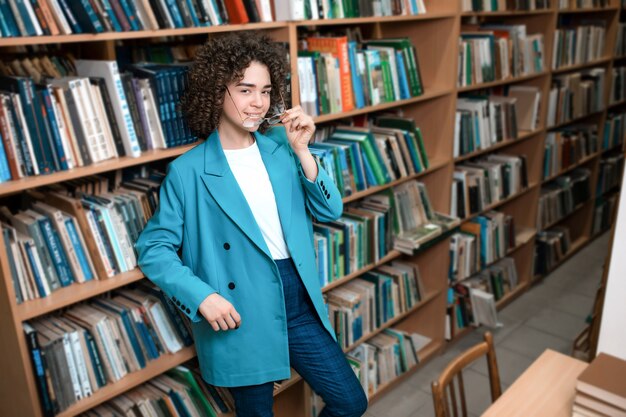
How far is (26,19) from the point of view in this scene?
1439 mm

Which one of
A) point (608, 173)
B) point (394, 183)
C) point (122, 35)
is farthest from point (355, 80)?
point (608, 173)

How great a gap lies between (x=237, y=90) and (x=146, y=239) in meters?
0.51

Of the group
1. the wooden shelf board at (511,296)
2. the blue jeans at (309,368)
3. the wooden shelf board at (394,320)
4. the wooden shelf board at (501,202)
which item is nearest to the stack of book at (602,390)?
the blue jeans at (309,368)

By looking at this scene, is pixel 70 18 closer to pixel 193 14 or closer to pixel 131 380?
pixel 193 14

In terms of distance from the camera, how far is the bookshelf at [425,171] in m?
1.58

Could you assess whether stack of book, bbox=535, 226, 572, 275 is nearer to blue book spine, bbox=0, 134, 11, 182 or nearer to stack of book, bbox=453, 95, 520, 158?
stack of book, bbox=453, 95, 520, 158

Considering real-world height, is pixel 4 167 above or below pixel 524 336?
above

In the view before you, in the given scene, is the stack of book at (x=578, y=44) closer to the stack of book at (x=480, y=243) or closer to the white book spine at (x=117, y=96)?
the stack of book at (x=480, y=243)

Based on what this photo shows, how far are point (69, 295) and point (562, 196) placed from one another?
3.53 meters

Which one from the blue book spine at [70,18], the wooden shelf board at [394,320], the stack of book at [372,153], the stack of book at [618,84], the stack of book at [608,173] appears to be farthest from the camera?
the stack of book at [608,173]

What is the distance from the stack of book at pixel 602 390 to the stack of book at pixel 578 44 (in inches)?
105

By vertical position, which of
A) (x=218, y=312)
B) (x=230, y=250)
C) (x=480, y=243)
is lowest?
(x=480, y=243)

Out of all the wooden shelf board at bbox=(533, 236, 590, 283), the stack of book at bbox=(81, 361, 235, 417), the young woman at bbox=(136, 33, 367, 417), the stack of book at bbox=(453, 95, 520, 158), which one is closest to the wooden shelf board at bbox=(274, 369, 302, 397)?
the stack of book at bbox=(81, 361, 235, 417)

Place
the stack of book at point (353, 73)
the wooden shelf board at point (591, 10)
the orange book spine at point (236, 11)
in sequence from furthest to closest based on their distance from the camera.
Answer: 1. the wooden shelf board at point (591, 10)
2. the stack of book at point (353, 73)
3. the orange book spine at point (236, 11)
